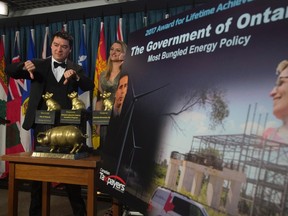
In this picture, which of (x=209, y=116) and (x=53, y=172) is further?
(x=53, y=172)

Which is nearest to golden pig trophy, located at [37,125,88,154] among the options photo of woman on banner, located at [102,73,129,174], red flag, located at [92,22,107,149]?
photo of woman on banner, located at [102,73,129,174]

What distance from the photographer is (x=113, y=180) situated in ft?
3.09

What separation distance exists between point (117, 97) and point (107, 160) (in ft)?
0.72

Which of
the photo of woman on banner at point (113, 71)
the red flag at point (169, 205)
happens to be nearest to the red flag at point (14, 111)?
the photo of woman on banner at point (113, 71)

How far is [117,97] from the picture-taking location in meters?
1.03

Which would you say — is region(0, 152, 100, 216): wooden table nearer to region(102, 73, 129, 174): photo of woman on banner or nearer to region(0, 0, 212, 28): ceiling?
region(102, 73, 129, 174): photo of woman on banner

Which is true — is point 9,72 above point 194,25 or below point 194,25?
below

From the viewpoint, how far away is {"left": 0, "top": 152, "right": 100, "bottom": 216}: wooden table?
4.52ft

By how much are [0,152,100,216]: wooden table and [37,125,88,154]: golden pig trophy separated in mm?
100

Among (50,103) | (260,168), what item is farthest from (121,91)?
(50,103)

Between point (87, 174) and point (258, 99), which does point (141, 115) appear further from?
point (87, 174)

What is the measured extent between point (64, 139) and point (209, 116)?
1071mm

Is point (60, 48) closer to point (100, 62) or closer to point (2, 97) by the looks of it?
point (100, 62)

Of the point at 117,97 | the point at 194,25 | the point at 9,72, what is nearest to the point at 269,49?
the point at 194,25
